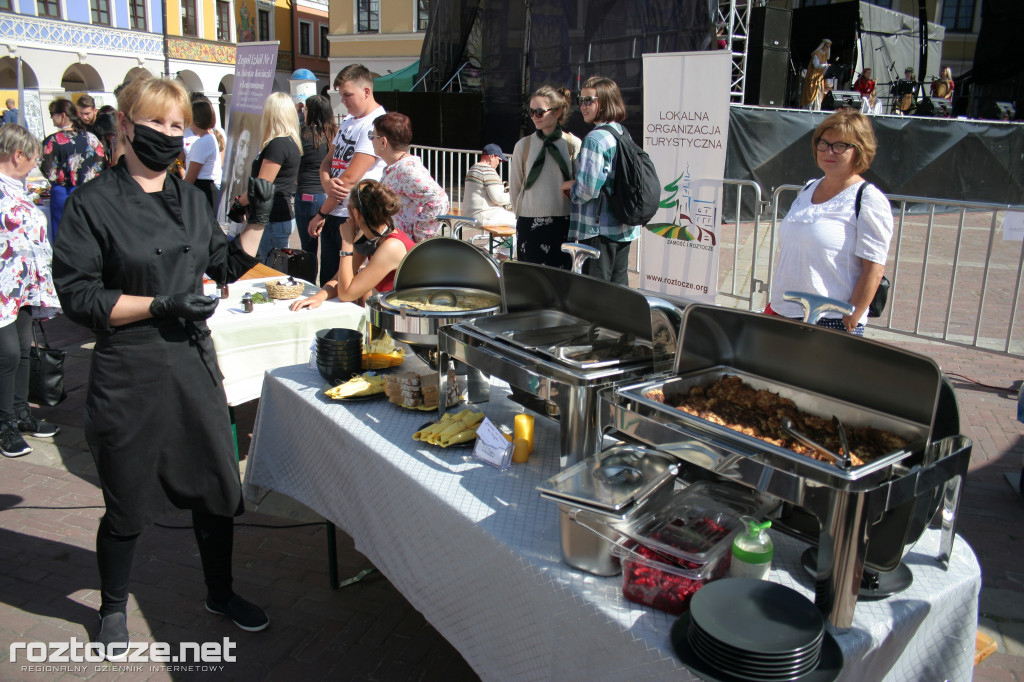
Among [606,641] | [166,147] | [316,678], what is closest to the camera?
[606,641]

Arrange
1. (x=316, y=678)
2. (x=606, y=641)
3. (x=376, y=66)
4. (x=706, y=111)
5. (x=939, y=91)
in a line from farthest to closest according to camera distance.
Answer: (x=376, y=66), (x=939, y=91), (x=706, y=111), (x=316, y=678), (x=606, y=641)

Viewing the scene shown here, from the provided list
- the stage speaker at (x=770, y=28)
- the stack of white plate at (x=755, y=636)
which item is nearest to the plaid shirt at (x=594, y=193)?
the stack of white plate at (x=755, y=636)

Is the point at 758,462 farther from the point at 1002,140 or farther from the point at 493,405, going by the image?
the point at 1002,140

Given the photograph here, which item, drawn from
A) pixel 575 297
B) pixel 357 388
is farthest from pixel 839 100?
pixel 357 388

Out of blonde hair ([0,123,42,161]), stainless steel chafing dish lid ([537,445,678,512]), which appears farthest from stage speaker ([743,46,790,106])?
stainless steel chafing dish lid ([537,445,678,512])

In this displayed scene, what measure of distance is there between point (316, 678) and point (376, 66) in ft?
101

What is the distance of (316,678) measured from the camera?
2.45 metres

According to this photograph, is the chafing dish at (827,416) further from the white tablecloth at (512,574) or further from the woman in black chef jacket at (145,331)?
the woman in black chef jacket at (145,331)

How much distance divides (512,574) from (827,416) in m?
0.86

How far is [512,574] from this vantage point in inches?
66.3

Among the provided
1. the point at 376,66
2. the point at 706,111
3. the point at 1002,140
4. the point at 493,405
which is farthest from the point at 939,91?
the point at 376,66

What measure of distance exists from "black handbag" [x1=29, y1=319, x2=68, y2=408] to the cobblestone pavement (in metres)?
0.37

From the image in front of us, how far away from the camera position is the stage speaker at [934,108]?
1561 cm

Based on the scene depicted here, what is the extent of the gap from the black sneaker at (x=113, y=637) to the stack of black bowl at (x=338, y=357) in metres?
1.10
